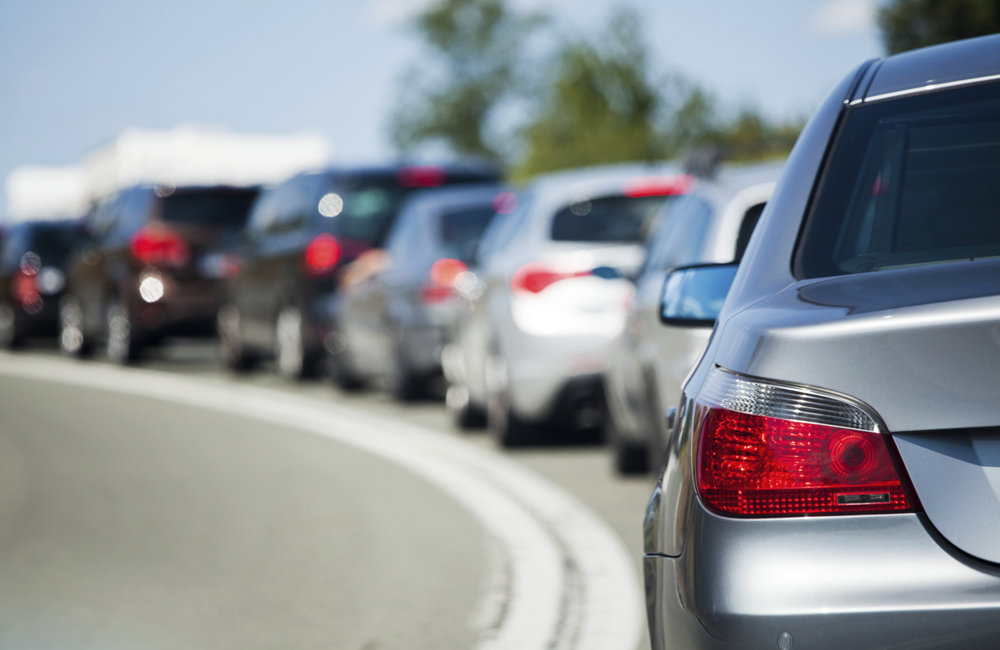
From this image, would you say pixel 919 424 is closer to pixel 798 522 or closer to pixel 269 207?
pixel 798 522

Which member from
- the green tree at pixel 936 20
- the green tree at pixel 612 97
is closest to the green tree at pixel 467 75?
the green tree at pixel 612 97

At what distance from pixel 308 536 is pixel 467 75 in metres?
96.1

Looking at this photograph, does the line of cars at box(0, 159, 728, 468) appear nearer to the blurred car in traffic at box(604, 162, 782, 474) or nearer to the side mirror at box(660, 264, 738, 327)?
the blurred car in traffic at box(604, 162, 782, 474)

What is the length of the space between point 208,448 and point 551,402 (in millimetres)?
2906

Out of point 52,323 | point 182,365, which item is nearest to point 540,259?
point 182,365

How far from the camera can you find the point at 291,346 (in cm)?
1598

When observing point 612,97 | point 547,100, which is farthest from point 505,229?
point 547,100

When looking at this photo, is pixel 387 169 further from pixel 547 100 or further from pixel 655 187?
pixel 547 100

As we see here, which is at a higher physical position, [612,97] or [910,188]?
[910,188]

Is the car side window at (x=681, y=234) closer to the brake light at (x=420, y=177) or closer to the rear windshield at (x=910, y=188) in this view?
the rear windshield at (x=910, y=188)

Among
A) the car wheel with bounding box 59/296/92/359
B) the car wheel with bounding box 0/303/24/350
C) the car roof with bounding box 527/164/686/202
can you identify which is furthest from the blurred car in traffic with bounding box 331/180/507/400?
the car wheel with bounding box 0/303/24/350

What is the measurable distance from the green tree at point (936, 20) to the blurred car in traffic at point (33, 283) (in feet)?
52.6

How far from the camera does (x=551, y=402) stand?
9.71 m

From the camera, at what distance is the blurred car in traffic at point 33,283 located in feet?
81.4
